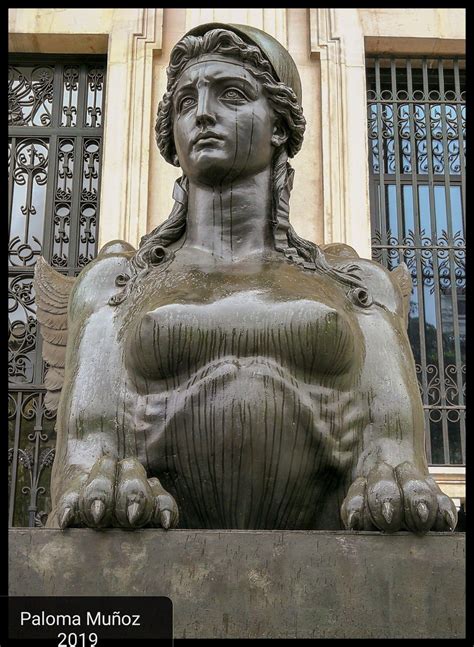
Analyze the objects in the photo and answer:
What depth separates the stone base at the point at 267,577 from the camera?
7.91ft

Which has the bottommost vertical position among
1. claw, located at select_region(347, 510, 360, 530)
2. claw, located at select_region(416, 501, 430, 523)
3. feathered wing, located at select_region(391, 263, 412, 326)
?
claw, located at select_region(347, 510, 360, 530)

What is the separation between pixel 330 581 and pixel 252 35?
6.24 feet

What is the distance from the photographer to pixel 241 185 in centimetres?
342

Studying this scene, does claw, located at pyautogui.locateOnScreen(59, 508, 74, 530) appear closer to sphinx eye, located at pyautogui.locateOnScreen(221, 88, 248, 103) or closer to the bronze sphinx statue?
the bronze sphinx statue

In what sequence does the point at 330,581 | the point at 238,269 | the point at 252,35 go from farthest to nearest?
1. the point at 252,35
2. the point at 238,269
3. the point at 330,581

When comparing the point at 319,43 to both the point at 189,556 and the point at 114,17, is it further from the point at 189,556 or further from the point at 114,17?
the point at 189,556

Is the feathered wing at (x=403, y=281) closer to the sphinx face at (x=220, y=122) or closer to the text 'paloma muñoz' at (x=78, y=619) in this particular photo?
the sphinx face at (x=220, y=122)

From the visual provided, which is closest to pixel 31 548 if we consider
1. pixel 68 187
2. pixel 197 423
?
pixel 197 423

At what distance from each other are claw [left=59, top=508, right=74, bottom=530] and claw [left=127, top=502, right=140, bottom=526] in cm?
15

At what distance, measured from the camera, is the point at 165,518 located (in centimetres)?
258

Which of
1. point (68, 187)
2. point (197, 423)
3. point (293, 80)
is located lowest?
point (197, 423)

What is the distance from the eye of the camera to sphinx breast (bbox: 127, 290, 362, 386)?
292 cm

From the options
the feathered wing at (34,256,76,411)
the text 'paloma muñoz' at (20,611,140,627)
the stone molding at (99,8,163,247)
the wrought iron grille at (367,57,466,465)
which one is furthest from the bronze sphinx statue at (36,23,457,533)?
the wrought iron grille at (367,57,466,465)

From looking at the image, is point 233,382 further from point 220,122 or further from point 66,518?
point 220,122
